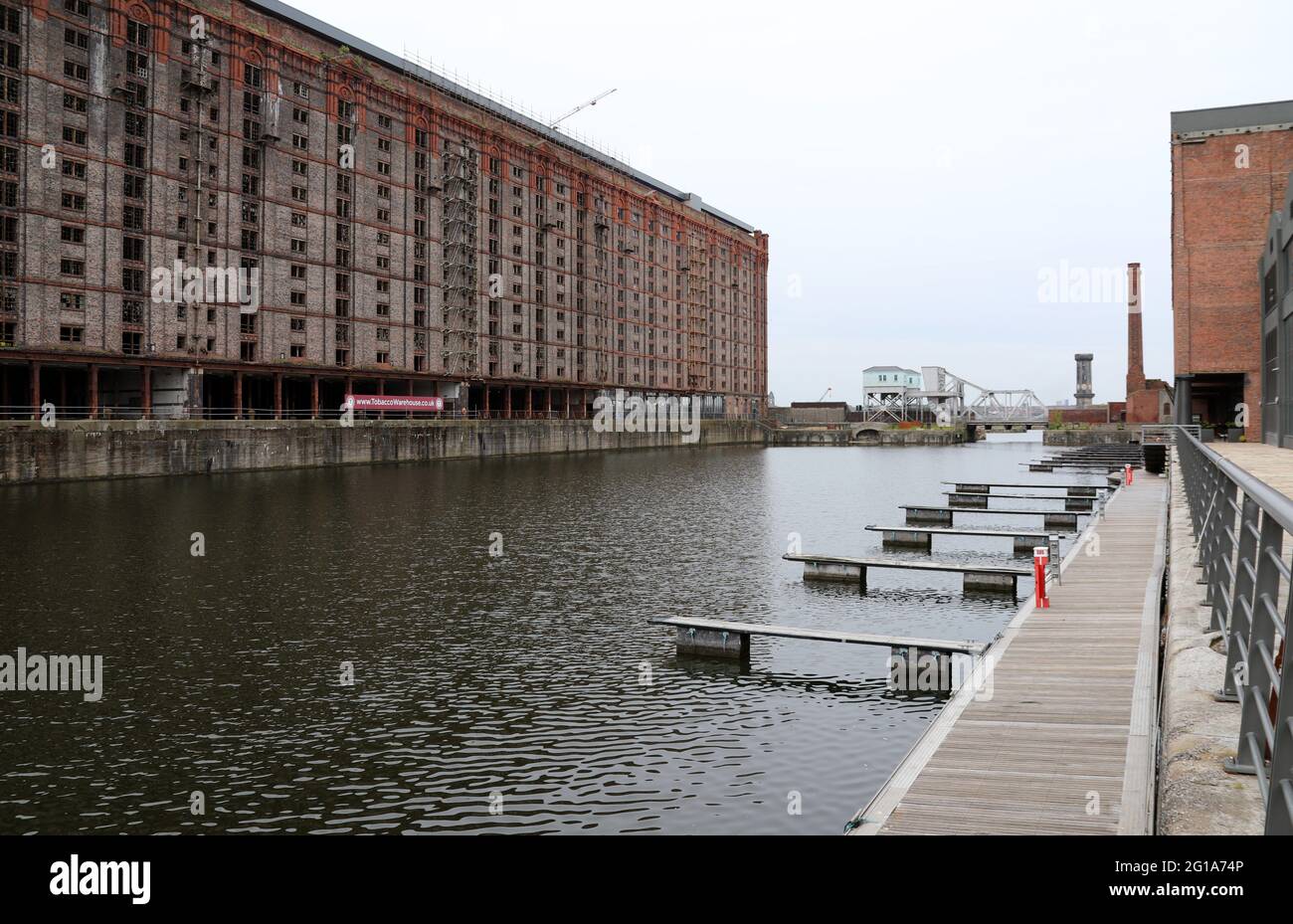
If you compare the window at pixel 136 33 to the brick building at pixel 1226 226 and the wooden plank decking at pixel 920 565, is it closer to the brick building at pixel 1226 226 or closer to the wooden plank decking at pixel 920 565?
the wooden plank decking at pixel 920 565

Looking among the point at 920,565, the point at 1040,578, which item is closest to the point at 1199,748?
the point at 1040,578

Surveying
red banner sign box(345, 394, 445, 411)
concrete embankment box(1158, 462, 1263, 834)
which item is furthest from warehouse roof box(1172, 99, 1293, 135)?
red banner sign box(345, 394, 445, 411)

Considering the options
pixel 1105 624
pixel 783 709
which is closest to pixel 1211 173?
pixel 1105 624

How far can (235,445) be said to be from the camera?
66562 millimetres

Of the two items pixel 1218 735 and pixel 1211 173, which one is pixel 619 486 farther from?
pixel 1218 735

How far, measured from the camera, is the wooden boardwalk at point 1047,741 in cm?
835

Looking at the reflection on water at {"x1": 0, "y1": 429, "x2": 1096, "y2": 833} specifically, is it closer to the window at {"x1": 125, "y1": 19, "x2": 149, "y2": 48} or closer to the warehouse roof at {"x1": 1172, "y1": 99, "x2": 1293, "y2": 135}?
the warehouse roof at {"x1": 1172, "y1": 99, "x2": 1293, "y2": 135}

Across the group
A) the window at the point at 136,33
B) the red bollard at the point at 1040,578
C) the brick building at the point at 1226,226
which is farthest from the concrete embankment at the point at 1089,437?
the red bollard at the point at 1040,578

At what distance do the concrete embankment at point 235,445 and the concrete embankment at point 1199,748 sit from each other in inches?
2349

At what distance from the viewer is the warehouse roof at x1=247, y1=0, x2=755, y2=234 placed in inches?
3243

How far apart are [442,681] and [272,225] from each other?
238ft

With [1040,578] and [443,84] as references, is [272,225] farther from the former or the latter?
[1040,578]

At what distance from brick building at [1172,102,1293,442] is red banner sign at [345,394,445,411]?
62996mm
